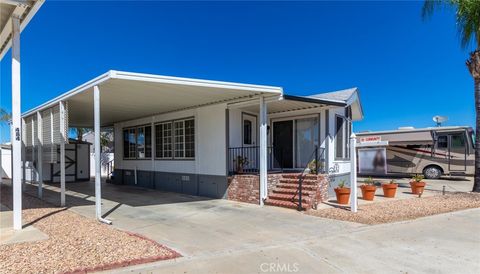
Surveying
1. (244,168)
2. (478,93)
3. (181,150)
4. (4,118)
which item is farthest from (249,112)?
(4,118)

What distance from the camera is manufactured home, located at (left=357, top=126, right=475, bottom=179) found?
54.2ft

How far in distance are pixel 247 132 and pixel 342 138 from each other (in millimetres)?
3303

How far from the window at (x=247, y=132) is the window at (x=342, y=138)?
2927mm

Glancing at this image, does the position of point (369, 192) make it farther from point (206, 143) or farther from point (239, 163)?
point (206, 143)

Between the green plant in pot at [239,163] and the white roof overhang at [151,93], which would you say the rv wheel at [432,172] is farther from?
the white roof overhang at [151,93]

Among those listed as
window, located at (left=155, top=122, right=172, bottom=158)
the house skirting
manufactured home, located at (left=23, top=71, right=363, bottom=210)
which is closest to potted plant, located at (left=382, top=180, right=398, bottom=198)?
manufactured home, located at (left=23, top=71, right=363, bottom=210)

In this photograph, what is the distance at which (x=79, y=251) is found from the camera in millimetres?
4785

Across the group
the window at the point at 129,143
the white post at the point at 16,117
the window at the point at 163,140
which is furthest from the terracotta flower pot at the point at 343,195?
the window at the point at 129,143

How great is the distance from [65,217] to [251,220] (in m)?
4.12

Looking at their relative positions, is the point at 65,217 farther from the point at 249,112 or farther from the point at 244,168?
the point at 249,112

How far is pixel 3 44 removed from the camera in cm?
764

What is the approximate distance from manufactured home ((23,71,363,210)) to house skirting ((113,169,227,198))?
0.03m

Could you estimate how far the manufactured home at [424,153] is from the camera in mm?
16531

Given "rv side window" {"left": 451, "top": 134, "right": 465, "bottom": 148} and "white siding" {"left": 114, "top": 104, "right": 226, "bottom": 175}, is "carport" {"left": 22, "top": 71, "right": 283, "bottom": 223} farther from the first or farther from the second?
"rv side window" {"left": 451, "top": 134, "right": 465, "bottom": 148}
